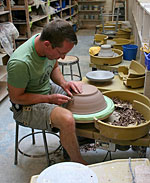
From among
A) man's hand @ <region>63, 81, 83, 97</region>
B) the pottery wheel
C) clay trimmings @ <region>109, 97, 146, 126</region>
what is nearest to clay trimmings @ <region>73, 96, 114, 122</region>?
clay trimmings @ <region>109, 97, 146, 126</region>

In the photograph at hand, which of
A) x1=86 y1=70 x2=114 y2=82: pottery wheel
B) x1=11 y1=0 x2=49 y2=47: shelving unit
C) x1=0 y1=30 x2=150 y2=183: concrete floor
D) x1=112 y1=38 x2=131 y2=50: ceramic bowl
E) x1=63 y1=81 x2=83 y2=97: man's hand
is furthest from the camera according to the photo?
x1=11 y1=0 x2=49 y2=47: shelving unit

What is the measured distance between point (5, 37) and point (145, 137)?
2.43 m

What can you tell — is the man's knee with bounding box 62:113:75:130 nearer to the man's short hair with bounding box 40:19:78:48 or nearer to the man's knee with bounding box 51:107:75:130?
the man's knee with bounding box 51:107:75:130

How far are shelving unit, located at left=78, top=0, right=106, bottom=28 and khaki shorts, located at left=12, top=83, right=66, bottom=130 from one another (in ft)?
23.1

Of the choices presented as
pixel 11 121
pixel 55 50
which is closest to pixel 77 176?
pixel 55 50

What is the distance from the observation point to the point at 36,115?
1615mm

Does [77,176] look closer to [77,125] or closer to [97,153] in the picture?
[77,125]

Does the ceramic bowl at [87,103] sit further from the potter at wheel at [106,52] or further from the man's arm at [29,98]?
the potter at wheel at [106,52]

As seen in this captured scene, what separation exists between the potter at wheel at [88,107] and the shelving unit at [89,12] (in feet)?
22.8

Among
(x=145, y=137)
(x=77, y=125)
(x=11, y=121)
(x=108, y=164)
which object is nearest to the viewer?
(x=108, y=164)

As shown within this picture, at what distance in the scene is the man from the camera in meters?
1.49

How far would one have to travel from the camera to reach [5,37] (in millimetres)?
3166

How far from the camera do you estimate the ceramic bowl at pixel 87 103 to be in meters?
1.59

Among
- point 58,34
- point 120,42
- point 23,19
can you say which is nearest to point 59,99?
point 58,34
